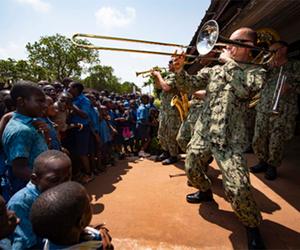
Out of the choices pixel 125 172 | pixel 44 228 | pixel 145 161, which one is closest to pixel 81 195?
pixel 44 228

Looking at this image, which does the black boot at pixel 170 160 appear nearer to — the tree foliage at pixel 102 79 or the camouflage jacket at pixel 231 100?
the camouflage jacket at pixel 231 100

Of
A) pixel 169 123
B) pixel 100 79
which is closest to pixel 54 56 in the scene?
pixel 100 79

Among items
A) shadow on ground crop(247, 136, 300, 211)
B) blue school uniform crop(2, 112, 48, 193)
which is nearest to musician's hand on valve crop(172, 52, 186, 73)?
blue school uniform crop(2, 112, 48, 193)

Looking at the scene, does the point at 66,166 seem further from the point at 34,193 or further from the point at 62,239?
the point at 62,239

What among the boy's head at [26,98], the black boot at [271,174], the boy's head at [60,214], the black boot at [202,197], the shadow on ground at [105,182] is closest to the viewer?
the boy's head at [60,214]

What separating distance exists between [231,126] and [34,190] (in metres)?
2.02

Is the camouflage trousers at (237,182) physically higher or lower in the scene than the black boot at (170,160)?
higher

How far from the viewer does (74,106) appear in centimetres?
464

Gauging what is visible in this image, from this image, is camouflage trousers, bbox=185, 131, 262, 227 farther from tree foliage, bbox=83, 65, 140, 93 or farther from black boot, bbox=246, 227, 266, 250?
tree foliage, bbox=83, 65, 140, 93

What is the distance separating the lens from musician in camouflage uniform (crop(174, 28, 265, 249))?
263 cm

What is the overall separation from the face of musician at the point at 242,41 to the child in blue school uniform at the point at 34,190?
2.21m

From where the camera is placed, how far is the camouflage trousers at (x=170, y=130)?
605 centimetres

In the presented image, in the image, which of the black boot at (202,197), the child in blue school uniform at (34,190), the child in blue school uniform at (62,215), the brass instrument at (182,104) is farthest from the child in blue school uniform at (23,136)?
the brass instrument at (182,104)

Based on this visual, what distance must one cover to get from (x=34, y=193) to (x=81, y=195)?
0.59 meters
